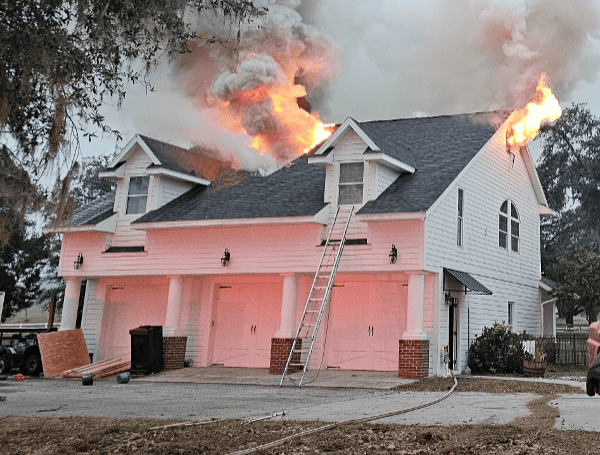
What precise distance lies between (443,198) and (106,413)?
11590 mm

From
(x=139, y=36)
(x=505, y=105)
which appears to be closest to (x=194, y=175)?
(x=505, y=105)

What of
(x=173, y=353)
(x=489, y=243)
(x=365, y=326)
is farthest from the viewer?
(x=489, y=243)

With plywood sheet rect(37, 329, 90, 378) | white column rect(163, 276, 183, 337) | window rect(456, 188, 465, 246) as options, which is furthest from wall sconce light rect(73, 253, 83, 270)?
window rect(456, 188, 465, 246)

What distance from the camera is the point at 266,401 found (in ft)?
39.8

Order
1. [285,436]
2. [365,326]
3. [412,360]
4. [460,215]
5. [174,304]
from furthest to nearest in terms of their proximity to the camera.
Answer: [174,304], [460,215], [365,326], [412,360], [285,436]

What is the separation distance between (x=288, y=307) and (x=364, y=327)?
93.0 inches

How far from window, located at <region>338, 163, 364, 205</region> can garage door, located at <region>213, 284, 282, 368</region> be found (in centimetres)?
371

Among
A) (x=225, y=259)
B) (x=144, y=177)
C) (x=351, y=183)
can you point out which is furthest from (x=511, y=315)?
(x=144, y=177)

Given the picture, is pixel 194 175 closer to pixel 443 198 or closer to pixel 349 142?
pixel 349 142

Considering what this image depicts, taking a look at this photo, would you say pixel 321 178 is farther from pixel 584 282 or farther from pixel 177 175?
pixel 584 282

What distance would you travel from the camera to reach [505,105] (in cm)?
2116

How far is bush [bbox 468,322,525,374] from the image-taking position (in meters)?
19.6

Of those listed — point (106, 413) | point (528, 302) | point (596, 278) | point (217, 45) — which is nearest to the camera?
point (106, 413)

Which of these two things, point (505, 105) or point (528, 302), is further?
A: point (528, 302)
